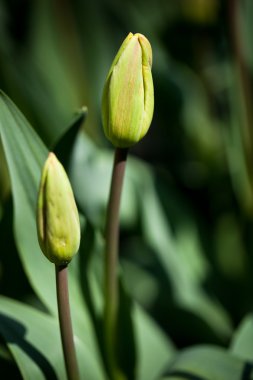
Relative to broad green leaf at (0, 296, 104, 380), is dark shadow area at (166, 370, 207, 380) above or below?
below

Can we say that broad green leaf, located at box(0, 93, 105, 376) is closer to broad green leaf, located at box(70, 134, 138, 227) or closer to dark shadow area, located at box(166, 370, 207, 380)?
dark shadow area, located at box(166, 370, 207, 380)

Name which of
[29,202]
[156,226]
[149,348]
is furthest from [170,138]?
[29,202]

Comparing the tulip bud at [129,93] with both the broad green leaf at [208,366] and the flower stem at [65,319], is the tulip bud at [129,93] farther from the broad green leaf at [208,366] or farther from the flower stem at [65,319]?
the broad green leaf at [208,366]

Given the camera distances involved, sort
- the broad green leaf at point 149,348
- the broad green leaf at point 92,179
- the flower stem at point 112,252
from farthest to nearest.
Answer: the broad green leaf at point 92,179 < the broad green leaf at point 149,348 < the flower stem at point 112,252

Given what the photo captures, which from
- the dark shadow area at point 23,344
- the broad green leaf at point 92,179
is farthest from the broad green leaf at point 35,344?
the broad green leaf at point 92,179

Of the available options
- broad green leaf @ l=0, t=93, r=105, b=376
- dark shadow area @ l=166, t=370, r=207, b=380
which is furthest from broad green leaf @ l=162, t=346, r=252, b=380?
broad green leaf @ l=0, t=93, r=105, b=376

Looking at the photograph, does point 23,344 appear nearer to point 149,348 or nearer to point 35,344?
point 35,344

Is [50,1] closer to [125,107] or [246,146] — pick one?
[246,146]
